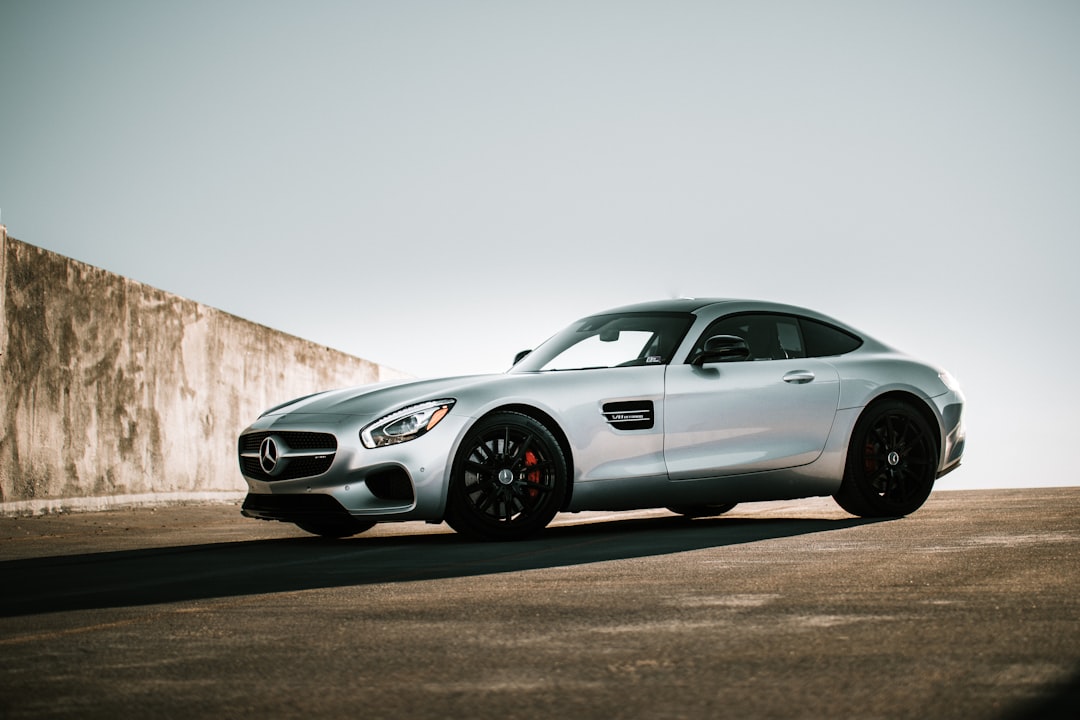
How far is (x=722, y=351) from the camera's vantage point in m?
8.82

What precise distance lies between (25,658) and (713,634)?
2179 mm

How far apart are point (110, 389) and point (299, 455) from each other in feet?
17.5

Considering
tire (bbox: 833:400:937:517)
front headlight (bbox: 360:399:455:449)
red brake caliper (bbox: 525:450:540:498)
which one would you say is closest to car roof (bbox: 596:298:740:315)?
tire (bbox: 833:400:937:517)

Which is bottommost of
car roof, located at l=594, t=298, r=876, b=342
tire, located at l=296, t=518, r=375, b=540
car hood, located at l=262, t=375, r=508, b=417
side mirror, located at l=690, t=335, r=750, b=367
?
tire, located at l=296, t=518, r=375, b=540

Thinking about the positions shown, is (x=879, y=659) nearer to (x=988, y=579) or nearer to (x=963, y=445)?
(x=988, y=579)

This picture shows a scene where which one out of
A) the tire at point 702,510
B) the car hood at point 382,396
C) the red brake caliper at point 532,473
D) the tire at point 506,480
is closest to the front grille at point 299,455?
the car hood at point 382,396

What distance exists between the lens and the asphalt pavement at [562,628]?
3.34m

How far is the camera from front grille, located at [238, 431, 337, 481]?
7.97 meters

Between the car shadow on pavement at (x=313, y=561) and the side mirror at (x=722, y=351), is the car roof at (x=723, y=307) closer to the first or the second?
the side mirror at (x=722, y=351)

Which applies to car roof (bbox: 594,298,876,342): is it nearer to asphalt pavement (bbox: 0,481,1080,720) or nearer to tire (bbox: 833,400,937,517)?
tire (bbox: 833,400,937,517)

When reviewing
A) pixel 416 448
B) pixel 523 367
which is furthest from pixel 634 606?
pixel 523 367

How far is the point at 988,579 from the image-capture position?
5500 millimetres

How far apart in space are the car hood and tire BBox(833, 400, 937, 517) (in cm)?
280

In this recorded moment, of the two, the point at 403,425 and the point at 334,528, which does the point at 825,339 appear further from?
the point at 334,528
